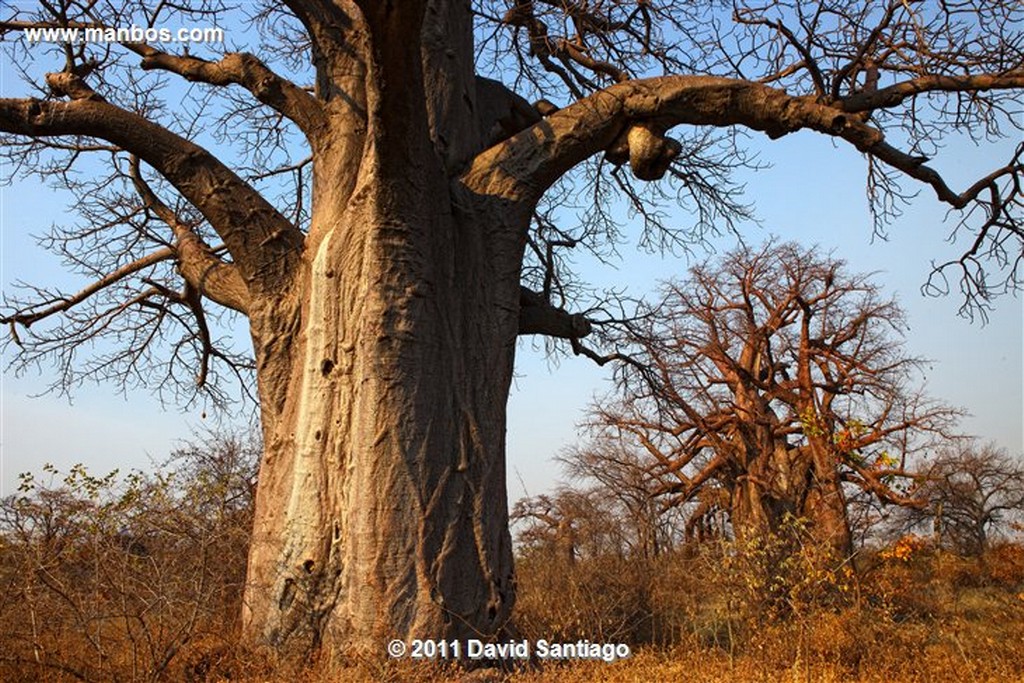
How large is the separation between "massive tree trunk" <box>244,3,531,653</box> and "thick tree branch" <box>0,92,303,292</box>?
8.0 inches

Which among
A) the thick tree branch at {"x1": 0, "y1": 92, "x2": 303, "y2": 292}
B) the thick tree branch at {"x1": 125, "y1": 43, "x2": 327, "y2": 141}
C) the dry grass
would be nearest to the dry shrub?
the dry grass

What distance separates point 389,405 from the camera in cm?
462

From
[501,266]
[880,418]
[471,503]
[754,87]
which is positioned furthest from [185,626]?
[880,418]

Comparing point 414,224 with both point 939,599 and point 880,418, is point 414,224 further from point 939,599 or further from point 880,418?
point 880,418

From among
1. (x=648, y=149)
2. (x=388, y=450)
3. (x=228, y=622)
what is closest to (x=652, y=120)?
(x=648, y=149)

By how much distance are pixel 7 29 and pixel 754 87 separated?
474 centimetres

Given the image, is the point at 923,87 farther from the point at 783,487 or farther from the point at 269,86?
the point at 783,487

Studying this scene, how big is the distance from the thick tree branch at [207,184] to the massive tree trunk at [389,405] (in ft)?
0.67

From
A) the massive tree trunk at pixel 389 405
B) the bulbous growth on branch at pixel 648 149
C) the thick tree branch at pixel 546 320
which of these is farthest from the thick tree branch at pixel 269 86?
the bulbous growth on branch at pixel 648 149

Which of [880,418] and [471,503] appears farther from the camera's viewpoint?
[880,418]

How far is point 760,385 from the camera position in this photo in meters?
14.6

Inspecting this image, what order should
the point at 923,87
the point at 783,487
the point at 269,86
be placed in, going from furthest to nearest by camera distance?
the point at 783,487
the point at 269,86
the point at 923,87

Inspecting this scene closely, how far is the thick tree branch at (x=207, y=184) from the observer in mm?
5125

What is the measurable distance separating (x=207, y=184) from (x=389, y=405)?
1.95 meters
